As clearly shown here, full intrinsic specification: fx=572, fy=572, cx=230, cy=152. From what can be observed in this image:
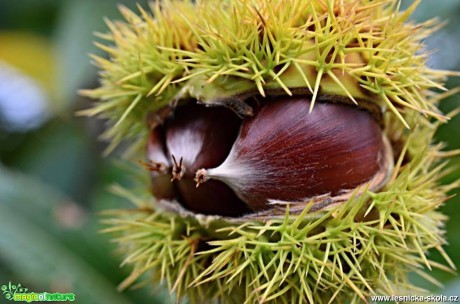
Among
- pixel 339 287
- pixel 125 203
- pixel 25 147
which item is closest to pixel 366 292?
pixel 339 287

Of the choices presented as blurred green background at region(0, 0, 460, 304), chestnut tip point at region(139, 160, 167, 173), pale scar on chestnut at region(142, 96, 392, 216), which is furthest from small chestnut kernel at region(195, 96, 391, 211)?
blurred green background at region(0, 0, 460, 304)

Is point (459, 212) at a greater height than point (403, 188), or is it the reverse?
point (403, 188)

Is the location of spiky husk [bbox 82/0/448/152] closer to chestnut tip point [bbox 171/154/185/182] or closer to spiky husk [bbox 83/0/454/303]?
spiky husk [bbox 83/0/454/303]

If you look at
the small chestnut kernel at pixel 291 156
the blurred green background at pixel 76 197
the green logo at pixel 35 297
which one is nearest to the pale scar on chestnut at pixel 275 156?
the small chestnut kernel at pixel 291 156

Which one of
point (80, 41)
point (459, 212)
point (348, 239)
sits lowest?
point (459, 212)

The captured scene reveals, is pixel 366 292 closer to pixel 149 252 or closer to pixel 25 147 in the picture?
pixel 149 252

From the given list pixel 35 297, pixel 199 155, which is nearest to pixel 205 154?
pixel 199 155

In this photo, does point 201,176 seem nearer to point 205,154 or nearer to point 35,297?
point 205,154
